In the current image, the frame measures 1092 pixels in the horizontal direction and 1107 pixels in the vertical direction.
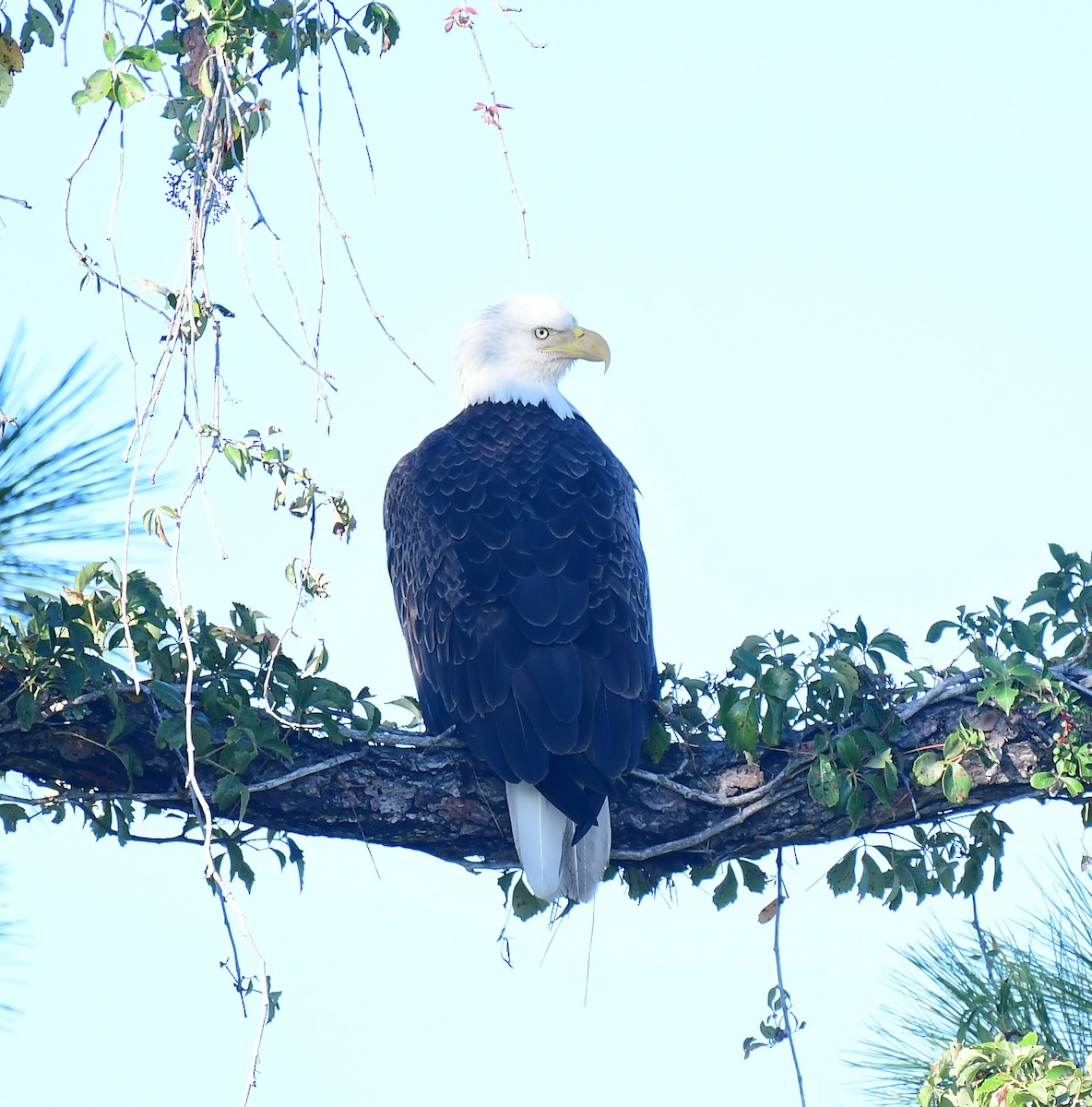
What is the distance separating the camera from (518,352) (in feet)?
16.5

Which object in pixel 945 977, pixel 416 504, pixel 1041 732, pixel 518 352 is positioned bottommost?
pixel 945 977

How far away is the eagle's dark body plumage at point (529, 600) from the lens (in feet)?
11.4

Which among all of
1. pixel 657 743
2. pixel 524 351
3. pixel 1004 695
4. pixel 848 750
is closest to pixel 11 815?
pixel 657 743

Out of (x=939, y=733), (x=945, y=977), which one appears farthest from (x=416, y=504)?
(x=945, y=977)

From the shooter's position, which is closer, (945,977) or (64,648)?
(64,648)

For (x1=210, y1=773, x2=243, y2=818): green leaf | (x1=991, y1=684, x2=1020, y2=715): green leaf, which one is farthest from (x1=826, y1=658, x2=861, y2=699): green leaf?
(x1=210, y1=773, x2=243, y2=818): green leaf

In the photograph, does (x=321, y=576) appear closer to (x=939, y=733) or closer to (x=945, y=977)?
(x=939, y=733)

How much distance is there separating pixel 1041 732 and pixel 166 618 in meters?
1.93

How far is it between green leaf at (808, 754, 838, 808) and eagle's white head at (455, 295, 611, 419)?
1957mm

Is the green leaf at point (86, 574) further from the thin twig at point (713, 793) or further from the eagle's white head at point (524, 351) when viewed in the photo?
the eagle's white head at point (524, 351)

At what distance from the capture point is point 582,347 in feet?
16.6

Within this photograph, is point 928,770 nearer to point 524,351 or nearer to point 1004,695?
point 1004,695

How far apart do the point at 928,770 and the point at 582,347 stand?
7.31ft

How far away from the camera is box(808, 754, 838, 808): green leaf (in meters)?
3.28
